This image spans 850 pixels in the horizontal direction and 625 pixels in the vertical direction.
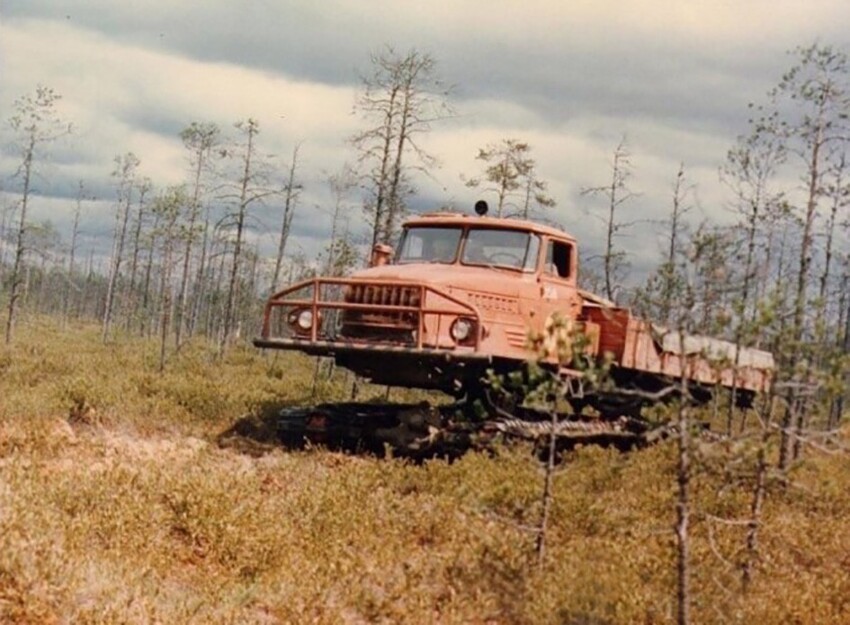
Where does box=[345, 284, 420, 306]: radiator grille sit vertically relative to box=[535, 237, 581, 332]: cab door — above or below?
below

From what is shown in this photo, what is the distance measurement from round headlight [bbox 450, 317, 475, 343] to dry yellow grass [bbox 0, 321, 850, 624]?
1.69m

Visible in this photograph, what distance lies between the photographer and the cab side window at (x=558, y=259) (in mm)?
14039

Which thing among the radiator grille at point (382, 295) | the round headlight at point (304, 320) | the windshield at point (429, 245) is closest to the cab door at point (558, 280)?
the windshield at point (429, 245)

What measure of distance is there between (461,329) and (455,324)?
116 millimetres

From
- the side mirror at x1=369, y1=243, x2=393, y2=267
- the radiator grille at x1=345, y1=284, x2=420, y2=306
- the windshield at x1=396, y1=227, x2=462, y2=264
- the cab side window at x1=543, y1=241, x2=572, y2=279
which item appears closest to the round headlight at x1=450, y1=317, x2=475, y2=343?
the radiator grille at x1=345, y1=284, x2=420, y2=306

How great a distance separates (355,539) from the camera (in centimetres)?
830

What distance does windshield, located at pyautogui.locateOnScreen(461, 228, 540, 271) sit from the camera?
1373 cm

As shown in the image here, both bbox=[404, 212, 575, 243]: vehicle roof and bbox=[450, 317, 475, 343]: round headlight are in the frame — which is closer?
bbox=[450, 317, 475, 343]: round headlight

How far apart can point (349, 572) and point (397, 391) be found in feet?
54.5

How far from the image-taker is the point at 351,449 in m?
13.8

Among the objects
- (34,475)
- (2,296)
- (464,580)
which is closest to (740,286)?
(464,580)

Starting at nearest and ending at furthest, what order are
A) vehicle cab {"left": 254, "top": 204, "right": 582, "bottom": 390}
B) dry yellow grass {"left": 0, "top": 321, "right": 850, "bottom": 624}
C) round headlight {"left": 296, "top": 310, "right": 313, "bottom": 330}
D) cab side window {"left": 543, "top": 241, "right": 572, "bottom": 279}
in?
1. dry yellow grass {"left": 0, "top": 321, "right": 850, "bottom": 624}
2. vehicle cab {"left": 254, "top": 204, "right": 582, "bottom": 390}
3. round headlight {"left": 296, "top": 310, "right": 313, "bottom": 330}
4. cab side window {"left": 543, "top": 241, "right": 572, "bottom": 279}

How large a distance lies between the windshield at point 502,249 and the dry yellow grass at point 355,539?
316 centimetres

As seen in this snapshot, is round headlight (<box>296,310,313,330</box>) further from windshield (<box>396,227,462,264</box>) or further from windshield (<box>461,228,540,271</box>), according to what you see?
windshield (<box>461,228,540,271</box>)
